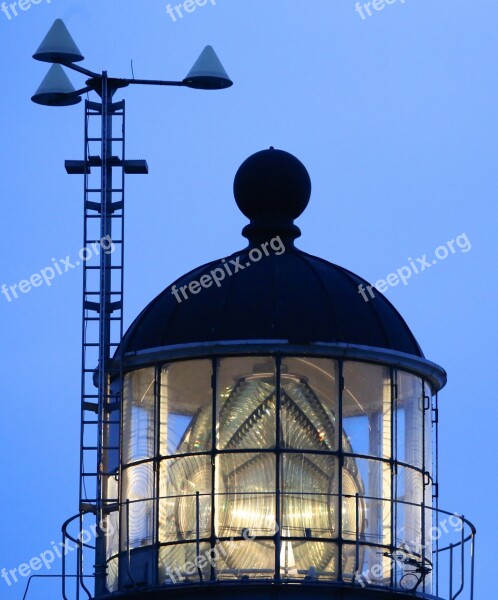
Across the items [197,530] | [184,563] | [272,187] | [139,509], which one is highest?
[272,187]

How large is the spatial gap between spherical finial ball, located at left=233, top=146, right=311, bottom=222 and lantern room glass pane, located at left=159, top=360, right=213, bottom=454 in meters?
2.53

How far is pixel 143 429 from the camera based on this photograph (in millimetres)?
20953

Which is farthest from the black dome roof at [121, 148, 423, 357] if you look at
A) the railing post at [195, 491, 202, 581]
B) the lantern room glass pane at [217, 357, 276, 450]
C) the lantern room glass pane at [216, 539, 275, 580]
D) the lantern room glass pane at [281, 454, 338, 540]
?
the lantern room glass pane at [216, 539, 275, 580]

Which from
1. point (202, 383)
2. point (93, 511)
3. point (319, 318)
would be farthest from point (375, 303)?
point (93, 511)

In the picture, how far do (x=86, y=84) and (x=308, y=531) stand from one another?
245 inches

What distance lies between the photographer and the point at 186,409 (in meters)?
20.7

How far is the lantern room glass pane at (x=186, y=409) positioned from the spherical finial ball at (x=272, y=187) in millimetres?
2525

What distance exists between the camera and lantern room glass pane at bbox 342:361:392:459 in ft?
67.8

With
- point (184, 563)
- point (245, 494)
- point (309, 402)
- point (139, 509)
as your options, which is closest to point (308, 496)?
point (245, 494)

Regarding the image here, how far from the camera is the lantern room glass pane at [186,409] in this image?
20.5 meters

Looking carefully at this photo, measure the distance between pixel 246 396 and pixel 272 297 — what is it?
120cm

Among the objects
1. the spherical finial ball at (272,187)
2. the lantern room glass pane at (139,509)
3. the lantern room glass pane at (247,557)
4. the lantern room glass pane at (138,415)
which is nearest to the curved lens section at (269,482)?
the lantern room glass pane at (247,557)

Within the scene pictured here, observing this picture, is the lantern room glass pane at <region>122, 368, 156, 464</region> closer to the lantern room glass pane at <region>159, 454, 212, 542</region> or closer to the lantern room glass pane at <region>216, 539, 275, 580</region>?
the lantern room glass pane at <region>159, 454, 212, 542</region>

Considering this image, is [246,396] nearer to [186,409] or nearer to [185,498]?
[186,409]
